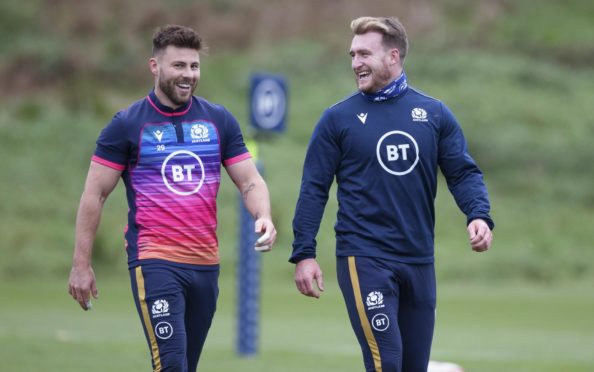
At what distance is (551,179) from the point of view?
117 feet

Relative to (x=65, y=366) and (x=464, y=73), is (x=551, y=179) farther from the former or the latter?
(x=65, y=366)

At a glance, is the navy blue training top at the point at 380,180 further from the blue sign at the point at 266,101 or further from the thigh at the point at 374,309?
the blue sign at the point at 266,101

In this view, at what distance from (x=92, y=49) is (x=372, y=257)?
36.9m

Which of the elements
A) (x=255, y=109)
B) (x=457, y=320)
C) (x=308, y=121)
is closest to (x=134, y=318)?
(x=457, y=320)

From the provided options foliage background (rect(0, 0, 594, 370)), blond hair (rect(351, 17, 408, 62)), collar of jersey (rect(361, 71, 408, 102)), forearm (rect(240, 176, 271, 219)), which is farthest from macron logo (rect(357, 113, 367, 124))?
foliage background (rect(0, 0, 594, 370))

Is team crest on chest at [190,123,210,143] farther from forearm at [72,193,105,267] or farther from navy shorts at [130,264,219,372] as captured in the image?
navy shorts at [130,264,219,372]

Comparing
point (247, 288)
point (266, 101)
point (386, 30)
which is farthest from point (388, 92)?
point (247, 288)

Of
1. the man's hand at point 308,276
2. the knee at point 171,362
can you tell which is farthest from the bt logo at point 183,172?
the knee at point 171,362

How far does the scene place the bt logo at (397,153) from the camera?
712cm

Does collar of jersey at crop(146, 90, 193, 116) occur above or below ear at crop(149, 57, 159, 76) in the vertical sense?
below

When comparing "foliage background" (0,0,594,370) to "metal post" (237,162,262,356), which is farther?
"foliage background" (0,0,594,370)

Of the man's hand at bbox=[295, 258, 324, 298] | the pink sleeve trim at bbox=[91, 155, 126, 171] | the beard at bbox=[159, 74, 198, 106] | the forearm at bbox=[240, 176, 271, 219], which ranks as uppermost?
the beard at bbox=[159, 74, 198, 106]

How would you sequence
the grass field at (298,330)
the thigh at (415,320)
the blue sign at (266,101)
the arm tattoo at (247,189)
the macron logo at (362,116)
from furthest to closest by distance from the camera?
the blue sign at (266,101), the grass field at (298,330), the arm tattoo at (247,189), the macron logo at (362,116), the thigh at (415,320)

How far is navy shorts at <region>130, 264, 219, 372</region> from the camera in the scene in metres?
6.89
